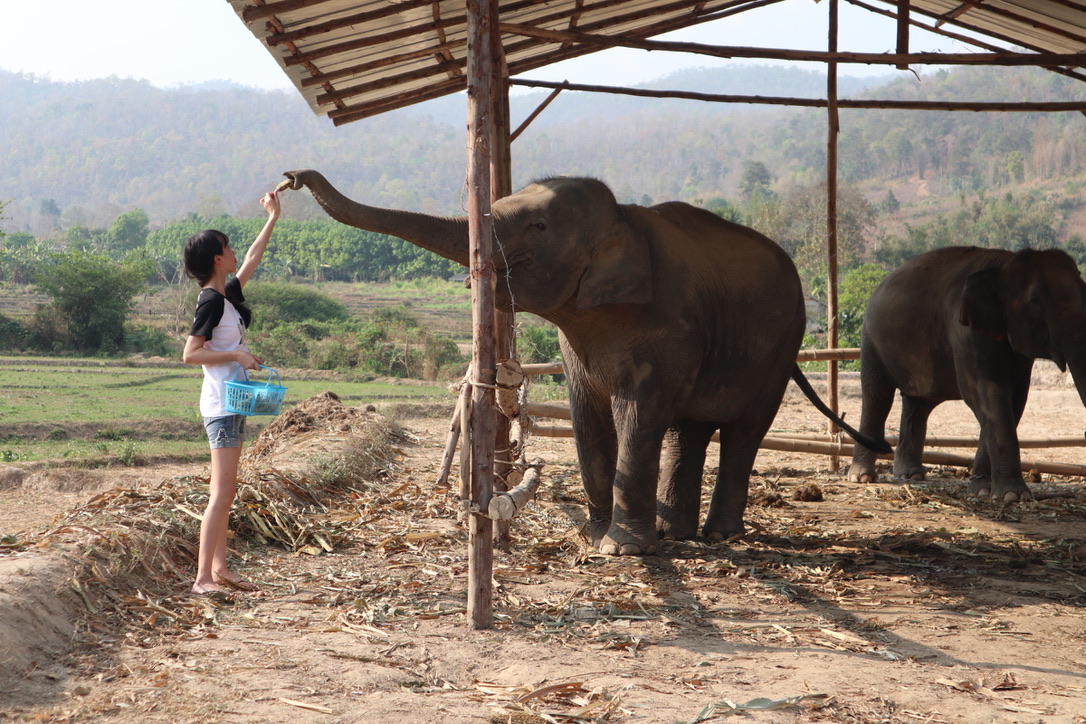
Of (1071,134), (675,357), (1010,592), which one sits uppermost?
(1071,134)

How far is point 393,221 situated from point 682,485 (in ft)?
8.71

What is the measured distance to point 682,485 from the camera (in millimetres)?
6246

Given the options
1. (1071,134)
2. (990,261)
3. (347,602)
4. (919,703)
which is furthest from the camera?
(1071,134)

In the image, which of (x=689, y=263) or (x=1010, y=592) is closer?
(x=1010, y=592)

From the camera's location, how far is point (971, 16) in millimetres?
8711

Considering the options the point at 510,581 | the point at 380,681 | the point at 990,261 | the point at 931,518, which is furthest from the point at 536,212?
the point at 990,261

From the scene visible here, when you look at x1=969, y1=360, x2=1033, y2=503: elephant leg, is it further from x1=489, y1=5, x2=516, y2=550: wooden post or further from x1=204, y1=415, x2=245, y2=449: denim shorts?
x1=204, y1=415, x2=245, y2=449: denim shorts

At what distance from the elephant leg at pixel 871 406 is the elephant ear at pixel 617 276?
14.0ft

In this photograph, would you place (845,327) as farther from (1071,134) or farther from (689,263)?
(1071,134)

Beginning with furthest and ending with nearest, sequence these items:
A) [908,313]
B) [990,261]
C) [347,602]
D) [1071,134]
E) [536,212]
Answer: [1071,134], [908,313], [990,261], [536,212], [347,602]

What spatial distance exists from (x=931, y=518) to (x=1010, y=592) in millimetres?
2080

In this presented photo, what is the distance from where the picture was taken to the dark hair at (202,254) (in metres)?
4.48

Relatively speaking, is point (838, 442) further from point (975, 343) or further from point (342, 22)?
point (342, 22)

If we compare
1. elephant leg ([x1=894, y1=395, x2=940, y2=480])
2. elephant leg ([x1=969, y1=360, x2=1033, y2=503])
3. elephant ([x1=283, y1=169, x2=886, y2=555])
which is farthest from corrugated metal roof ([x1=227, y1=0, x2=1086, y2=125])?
elephant leg ([x1=894, y1=395, x2=940, y2=480])
